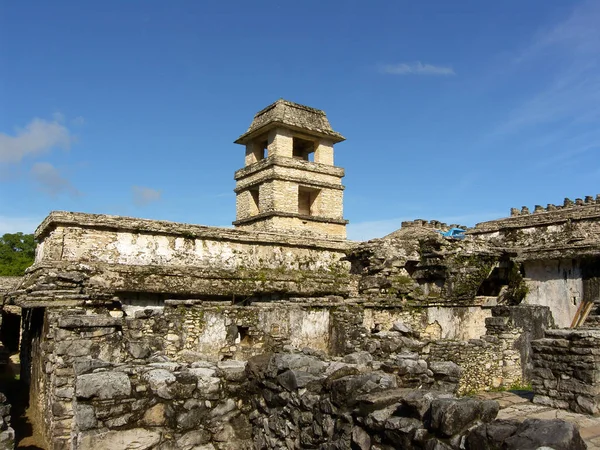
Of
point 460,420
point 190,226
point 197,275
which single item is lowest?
point 460,420

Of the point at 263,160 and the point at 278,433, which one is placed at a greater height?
the point at 263,160

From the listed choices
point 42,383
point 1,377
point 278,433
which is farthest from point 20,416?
point 278,433

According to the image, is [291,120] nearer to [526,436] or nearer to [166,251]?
[166,251]

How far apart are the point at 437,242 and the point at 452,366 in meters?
8.74

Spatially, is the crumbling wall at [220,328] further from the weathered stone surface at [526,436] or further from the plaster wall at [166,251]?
the weathered stone surface at [526,436]

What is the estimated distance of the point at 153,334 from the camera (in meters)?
10.6

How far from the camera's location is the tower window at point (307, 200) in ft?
88.2

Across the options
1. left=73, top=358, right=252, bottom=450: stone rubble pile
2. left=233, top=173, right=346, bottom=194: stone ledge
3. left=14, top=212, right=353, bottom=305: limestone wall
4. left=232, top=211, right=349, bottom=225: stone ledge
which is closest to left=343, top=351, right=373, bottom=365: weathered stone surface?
left=73, top=358, right=252, bottom=450: stone rubble pile

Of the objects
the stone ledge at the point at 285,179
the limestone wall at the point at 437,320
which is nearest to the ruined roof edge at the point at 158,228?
the limestone wall at the point at 437,320

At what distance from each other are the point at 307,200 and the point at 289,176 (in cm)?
348

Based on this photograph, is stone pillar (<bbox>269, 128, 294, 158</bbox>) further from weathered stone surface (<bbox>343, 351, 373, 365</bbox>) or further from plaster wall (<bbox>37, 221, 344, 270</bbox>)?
weathered stone surface (<bbox>343, 351, 373, 365</bbox>)

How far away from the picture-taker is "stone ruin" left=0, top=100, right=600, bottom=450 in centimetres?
428

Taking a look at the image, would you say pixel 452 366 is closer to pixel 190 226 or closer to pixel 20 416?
pixel 20 416

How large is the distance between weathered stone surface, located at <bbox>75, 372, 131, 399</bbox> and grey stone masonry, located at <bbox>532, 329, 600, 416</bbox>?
543cm
